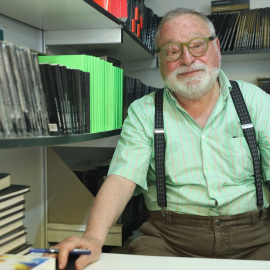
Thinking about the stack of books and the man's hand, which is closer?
the man's hand

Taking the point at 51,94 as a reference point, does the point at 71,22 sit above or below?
above

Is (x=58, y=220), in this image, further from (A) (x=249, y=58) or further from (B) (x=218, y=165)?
(A) (x=249, y=58)

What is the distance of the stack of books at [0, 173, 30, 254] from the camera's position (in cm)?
98

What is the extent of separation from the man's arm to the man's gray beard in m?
0.43

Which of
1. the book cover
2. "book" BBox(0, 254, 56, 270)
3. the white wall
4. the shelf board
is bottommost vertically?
"book" BBox(0, 254, 56, 270)

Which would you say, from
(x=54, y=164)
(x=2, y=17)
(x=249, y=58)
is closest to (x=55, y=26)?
(x=2, y=17)

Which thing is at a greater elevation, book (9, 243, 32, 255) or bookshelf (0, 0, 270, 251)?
bookshelf (0, 0, 270, 251)

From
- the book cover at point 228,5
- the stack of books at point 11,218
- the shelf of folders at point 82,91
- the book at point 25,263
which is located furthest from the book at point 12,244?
the book cover at point 228,5

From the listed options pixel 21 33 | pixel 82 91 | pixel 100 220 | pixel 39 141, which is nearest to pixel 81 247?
pixel 100 220

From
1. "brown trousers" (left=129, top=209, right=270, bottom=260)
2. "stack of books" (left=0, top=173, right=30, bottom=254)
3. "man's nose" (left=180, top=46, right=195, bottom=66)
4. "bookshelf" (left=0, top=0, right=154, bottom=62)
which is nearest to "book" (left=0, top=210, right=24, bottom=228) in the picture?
"stack of books" (left=0, top=173, right=30, bottom=254)

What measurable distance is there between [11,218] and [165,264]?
1.47ft

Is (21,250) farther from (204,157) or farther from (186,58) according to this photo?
(186,58)

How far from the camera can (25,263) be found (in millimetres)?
719

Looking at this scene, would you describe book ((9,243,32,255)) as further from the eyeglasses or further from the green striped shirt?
the eyeglasses
